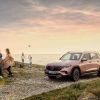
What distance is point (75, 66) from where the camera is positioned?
1064 inches

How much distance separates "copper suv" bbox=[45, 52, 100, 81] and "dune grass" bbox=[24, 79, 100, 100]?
3.48 metres

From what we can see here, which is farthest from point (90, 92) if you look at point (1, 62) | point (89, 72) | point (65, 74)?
point (1, 62)

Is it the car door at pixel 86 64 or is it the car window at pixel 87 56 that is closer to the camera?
the car door at pixel 86 64

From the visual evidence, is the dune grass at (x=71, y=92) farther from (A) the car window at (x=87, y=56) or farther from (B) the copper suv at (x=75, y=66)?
(A) the car window at (x=87, y=56)

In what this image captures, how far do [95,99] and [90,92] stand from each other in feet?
5.51

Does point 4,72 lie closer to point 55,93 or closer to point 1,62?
point 1,62

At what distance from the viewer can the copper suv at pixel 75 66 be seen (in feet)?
87.6

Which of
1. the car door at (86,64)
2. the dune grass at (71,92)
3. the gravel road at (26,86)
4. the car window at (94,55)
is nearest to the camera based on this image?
the dune grass at (71,92)

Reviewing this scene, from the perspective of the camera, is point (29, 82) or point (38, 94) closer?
point (38, 94)

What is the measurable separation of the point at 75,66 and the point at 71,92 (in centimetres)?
561

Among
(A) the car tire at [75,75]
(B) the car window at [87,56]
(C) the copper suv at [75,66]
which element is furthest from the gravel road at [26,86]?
(B) the car window at [87,56]

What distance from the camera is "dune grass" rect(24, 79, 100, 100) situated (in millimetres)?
20453

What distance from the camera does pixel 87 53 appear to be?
29.0 meters

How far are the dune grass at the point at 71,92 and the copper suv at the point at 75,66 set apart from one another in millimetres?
3484
